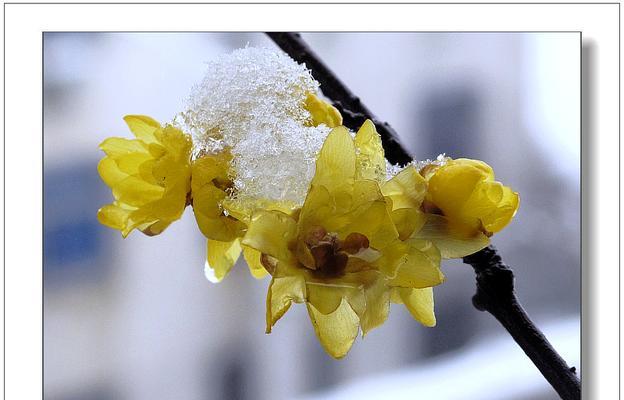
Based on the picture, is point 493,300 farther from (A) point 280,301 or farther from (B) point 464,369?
(B) point 464,369

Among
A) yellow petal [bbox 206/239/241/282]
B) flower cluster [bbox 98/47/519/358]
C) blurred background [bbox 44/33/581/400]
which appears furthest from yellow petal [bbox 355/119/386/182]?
blurred background [bbox 44/33/581/400]

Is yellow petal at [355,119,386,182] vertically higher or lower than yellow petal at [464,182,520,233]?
higher

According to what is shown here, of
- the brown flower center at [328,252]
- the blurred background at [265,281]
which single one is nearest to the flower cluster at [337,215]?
the brown flower center at [328,252]

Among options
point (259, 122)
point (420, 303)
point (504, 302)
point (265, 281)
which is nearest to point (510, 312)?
point (504, 302)

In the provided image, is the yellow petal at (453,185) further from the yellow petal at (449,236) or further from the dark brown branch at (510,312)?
the dark brown branch at (510,312)

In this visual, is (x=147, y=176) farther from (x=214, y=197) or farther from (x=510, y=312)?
(x=510, y=312)

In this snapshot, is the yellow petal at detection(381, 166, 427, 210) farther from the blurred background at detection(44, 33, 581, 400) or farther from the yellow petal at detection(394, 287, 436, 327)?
the blurred background at detection(44, 33, 581, 400)

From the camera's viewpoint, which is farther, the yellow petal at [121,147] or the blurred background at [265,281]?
the blurred background at [265,281]
